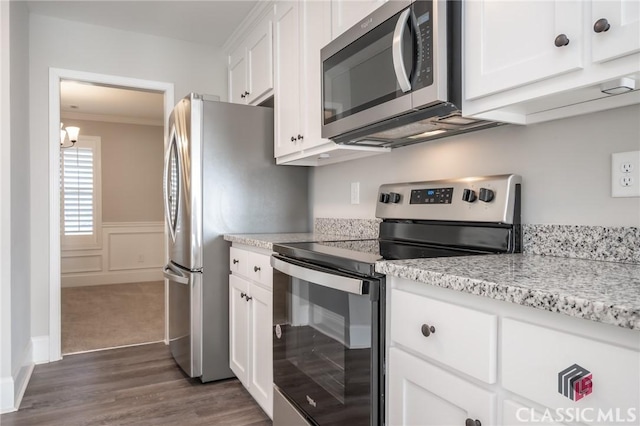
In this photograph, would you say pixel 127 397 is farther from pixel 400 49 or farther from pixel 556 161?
pixel 556 161

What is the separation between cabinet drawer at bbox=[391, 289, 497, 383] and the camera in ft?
2.77

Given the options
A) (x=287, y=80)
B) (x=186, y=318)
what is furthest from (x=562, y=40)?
(x=186, y=318)

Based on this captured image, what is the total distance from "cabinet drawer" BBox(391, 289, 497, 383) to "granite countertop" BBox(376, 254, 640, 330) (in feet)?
0.19

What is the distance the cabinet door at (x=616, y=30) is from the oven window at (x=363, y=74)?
0.53 m

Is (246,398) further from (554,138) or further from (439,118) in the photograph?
(554,138)

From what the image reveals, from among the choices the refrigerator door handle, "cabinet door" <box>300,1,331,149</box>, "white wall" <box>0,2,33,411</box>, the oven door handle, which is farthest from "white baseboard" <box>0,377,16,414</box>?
"cabinet door" <box>300,1,331,149</box>

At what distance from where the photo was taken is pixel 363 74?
1.61 m

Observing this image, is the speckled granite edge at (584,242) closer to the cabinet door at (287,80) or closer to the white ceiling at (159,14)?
the cabinet door at (287,80)

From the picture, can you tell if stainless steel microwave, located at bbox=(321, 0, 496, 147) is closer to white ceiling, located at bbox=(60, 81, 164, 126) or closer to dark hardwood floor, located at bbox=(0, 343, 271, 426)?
dark hardwood floor, located at bbox=(0, 343, 271, 426)

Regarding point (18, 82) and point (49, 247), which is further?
point (49, 247)

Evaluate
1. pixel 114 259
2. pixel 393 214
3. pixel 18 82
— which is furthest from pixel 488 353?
pixel 114 259

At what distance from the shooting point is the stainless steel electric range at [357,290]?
3.87ft

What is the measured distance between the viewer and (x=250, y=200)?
8.55 feet

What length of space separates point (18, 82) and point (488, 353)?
9.40ft
